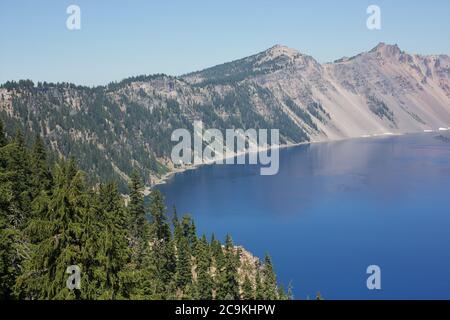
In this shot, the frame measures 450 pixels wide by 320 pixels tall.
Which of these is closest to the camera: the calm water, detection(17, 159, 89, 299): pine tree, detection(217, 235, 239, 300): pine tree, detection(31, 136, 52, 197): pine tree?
detection(17, 159, 89, 299): pine tree

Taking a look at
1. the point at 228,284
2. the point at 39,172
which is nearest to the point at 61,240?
the point at 228,284

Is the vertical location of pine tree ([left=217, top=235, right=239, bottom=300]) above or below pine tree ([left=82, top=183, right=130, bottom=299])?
below

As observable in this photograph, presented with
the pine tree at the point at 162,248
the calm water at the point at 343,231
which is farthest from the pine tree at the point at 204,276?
the calm water at the point at 343,231

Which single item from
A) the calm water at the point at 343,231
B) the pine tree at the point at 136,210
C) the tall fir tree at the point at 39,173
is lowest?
the calm water at the point at 343,231

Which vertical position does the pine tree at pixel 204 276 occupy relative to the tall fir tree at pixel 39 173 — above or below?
below

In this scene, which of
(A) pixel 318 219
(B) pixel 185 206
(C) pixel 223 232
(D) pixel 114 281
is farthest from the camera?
(B) pixel 185 206

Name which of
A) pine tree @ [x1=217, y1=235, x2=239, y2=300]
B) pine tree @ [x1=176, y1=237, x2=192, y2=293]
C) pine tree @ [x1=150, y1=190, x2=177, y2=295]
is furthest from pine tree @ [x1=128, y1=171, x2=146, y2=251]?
pine tree @ [x1=217, y1=235, x2=239, y2=300]

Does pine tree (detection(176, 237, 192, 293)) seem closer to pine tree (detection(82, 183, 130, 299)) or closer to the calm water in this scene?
the calm water

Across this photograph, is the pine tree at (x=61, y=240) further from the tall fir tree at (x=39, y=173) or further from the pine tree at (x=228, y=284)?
the pine tree at (x=228, y=284)

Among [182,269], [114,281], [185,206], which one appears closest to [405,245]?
[182,269]

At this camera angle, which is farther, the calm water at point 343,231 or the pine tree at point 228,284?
the calm water at point 343,231
